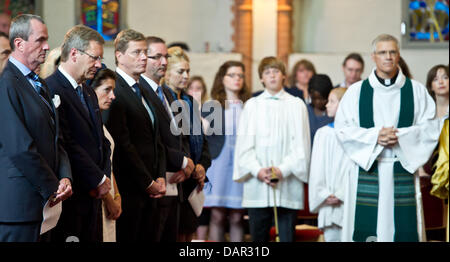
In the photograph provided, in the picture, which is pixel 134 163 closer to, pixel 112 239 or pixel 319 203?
pixel 112 239

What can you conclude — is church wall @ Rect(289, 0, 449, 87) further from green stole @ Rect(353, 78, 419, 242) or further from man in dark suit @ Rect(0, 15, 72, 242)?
man in dark suit @ Rect(0, 15, 72, 242)

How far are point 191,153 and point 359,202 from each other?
1.38 metres

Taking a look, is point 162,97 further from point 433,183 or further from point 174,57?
point 433,183

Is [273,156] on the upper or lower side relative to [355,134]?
lower

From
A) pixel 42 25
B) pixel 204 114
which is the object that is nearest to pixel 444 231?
pixel 204 114

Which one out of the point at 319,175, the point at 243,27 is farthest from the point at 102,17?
the point at 243,27

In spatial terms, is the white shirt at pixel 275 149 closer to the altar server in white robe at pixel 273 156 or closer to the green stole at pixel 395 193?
the altar server in white robe at pixel 273 156

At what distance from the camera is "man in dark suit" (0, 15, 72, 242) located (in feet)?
11.6

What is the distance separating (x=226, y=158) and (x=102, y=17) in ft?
5.44

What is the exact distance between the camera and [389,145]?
5598mm

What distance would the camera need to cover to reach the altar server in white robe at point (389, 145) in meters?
5.58

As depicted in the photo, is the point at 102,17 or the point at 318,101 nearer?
the point at 102,17

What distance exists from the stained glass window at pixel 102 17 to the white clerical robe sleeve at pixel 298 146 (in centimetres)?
162

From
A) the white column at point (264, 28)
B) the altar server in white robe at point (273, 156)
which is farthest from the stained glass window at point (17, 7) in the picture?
the white column at point (264, 28)
